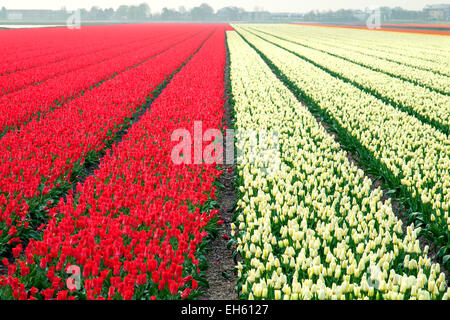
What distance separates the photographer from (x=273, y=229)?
18.5 ft

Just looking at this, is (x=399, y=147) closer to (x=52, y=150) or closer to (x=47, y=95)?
(x=52, y=150)

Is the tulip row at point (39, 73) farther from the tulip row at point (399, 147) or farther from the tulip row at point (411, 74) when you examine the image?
the tulip row at point (411, 74)

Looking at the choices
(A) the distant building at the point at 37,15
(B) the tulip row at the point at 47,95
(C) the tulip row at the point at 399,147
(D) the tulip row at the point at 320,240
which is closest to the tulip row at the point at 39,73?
(B) the tulip row at the point at 47,95

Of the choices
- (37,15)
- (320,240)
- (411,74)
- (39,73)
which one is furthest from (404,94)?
(37,15)

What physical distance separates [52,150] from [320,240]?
5972mm

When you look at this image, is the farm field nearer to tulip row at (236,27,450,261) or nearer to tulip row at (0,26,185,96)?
tulip row at (236,27,450,261)

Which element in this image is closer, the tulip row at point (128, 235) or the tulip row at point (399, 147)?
the tulip row at point (128, 235)

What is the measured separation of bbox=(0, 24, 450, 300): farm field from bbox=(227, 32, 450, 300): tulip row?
0.09 feet

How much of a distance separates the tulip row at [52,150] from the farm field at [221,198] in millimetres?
41

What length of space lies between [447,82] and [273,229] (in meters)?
16.5

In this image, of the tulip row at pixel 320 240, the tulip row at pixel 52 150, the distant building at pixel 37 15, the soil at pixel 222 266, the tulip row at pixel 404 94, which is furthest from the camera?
the distant building at pixel 37 15

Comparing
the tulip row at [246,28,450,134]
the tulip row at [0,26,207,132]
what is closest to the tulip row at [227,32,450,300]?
the tulip row at [246,28,450,134]

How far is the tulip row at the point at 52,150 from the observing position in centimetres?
625
